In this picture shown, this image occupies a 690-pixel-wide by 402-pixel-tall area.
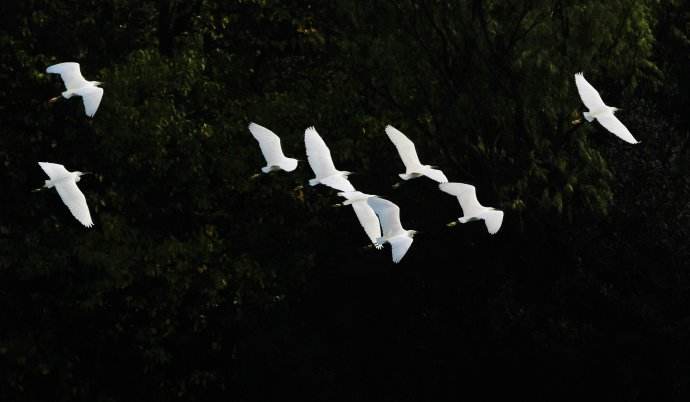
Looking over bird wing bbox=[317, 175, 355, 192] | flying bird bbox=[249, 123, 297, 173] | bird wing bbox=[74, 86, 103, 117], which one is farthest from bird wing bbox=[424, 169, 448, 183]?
bird wing bbox=[74, 86, 103, 117]

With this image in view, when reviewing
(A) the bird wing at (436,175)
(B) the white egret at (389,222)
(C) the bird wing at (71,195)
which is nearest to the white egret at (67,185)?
(C) the bird wing at (71,195)

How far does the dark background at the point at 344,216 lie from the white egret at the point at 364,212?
3.71 metres

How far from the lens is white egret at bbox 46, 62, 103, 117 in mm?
19375

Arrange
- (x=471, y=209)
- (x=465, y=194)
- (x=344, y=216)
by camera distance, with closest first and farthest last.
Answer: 1. (x=465, y=194)
2. (x=471, y=209)
3. (x=344, y=216)

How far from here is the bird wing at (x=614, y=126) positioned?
60.6 ft

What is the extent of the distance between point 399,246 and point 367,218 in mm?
1210

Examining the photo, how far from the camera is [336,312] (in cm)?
2634

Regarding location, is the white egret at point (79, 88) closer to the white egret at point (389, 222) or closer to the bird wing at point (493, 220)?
the white egret at point (389, 222)

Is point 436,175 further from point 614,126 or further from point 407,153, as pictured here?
point 614,126

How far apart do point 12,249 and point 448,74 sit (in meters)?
7.58

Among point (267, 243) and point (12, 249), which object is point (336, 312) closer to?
point (267, 243)

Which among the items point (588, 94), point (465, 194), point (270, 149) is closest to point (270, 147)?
point (270, 149)

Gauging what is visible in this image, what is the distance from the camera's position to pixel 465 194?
66.3 ft

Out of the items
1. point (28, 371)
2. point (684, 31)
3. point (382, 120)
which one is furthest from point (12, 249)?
point (684, 31)
